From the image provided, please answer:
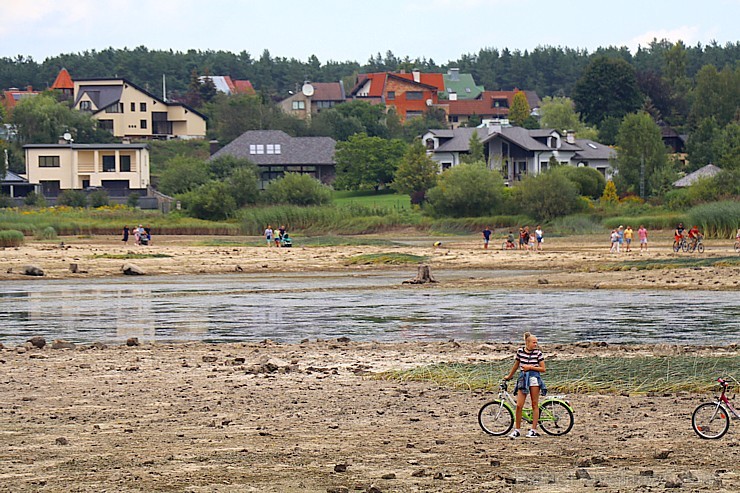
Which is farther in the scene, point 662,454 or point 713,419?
point 713,419

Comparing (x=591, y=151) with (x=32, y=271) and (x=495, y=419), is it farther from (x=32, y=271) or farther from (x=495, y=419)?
(x=495, y=419)

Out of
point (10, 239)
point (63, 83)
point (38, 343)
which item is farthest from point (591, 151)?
point (38, 343)

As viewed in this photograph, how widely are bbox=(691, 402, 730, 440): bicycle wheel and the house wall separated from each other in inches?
3394

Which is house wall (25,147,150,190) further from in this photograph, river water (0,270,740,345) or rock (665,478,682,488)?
rock (665,478,682,488)

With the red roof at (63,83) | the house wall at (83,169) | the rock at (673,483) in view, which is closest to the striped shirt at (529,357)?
the rock at (673,483)

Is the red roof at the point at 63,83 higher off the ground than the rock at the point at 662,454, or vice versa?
the red roof at the point at 63,83

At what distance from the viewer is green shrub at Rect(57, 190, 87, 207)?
88.8 meters

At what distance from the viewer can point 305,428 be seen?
14781 millimetres

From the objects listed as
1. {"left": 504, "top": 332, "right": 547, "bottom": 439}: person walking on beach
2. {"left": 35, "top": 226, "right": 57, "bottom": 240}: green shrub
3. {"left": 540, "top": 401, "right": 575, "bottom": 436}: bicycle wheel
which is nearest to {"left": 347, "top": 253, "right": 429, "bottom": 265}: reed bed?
{"left": 35, "top": 226, "right": 57, "bottom": 240}: green shrub

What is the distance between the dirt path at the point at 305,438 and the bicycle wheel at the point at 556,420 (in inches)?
6.5

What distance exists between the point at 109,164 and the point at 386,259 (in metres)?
51.3

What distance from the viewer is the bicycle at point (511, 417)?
1409 centimetres

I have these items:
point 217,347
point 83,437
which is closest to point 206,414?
point 83,437

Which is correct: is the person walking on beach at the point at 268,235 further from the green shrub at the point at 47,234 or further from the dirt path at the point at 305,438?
the dirt path at the point at 305,438
